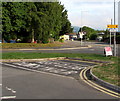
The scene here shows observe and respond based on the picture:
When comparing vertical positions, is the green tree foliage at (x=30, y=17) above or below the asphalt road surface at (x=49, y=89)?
above

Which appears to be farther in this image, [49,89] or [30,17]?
[30,17]

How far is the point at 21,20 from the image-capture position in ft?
108

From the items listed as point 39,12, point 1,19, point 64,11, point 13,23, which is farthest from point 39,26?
point 64,11

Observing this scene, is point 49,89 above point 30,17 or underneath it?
underneath

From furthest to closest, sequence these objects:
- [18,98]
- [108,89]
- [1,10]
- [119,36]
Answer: [119,36] < [1,10] < [108,89] < [18,98]

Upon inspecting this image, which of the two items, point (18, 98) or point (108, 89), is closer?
point (18, 98)

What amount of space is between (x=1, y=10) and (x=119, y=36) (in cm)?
3723

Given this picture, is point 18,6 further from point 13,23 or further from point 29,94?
point 29,94

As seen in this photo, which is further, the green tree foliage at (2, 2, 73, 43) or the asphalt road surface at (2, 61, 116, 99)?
the green tree foliage at (2, 2, 73, 43)

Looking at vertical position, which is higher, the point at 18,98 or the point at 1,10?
the point at 1,10

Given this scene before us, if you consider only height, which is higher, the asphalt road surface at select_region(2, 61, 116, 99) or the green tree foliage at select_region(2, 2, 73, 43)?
the green tree foliage at select_region(2, 2, 73, 43)

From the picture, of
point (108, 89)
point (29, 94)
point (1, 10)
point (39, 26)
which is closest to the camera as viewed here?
point (29, 94)

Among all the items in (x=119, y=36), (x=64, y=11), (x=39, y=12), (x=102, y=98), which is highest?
(x=64, y=11)

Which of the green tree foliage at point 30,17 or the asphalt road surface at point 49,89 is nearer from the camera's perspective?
the asphalt road surface at point 49,89
